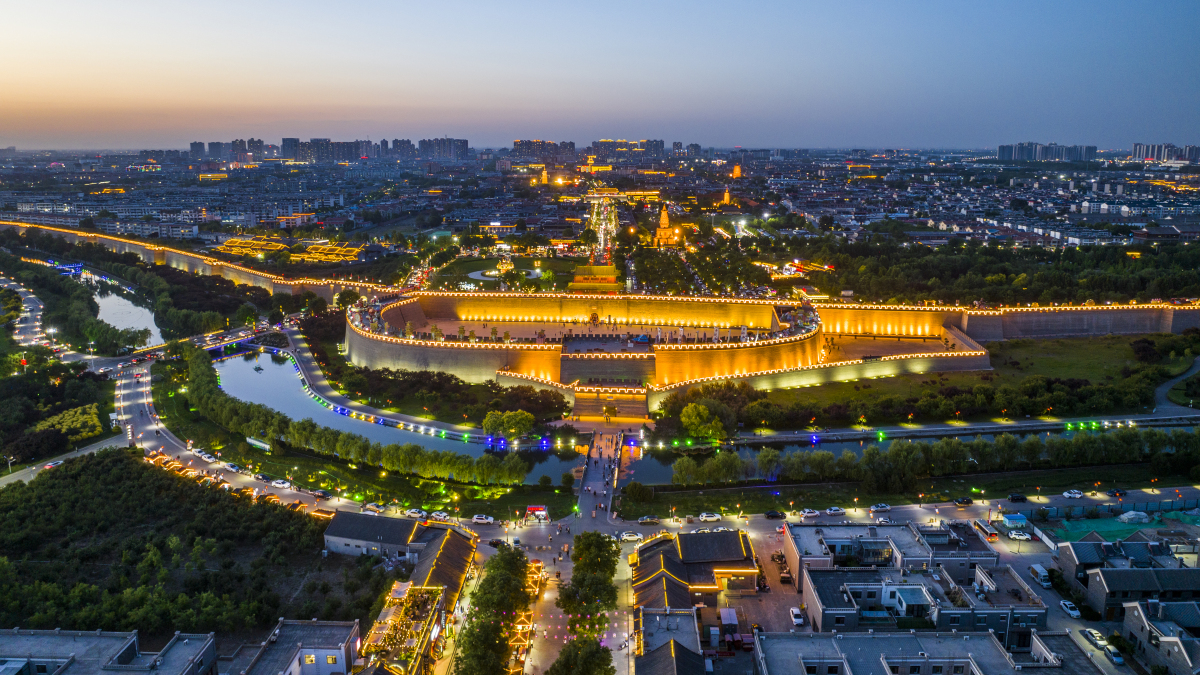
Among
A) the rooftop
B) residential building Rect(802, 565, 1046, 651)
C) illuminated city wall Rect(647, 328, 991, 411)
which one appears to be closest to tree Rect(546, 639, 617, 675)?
the rooftop

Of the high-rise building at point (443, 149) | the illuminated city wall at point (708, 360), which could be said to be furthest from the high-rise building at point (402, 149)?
the illuminated city wall at point (708, 360)

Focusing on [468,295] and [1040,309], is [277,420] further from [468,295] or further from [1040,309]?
[1040,309]

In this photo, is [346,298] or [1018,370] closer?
[1018,370]

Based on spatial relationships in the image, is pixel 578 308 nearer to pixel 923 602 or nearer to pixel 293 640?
pixel 923 602

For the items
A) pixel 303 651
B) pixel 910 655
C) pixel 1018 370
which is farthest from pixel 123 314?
pixel 1018 370

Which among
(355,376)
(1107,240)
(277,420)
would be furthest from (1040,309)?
(277,420)

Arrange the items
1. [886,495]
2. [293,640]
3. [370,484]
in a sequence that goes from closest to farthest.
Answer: [293,640]
[886,495]
[370,484]

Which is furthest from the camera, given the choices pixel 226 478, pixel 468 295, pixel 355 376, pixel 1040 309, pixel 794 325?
pixel 468 295
